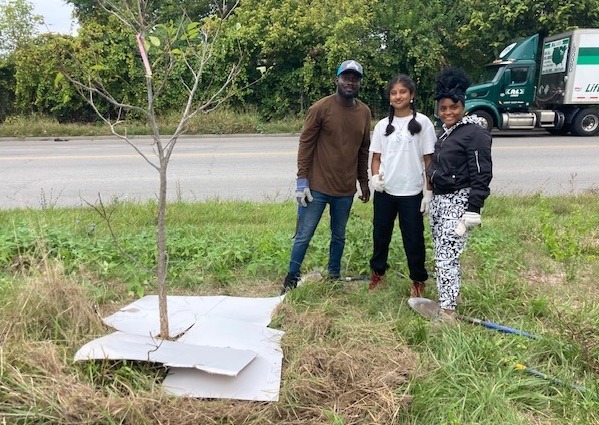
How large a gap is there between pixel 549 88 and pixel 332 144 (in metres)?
15.0

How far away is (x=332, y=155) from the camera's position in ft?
12.4

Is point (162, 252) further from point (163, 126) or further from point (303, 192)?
point (163, 126)

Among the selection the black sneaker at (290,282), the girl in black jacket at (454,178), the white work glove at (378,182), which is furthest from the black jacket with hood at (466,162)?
the black sneaker at (290,282)

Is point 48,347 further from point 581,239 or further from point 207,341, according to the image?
point 581,239

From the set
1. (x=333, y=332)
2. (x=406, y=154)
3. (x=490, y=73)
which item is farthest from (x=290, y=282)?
(x=490, y=73)

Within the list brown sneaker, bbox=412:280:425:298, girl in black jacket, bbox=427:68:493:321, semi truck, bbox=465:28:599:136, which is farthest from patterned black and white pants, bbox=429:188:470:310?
semi truck, bbox=465:28:599:136

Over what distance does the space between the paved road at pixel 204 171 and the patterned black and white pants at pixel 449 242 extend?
399 cm

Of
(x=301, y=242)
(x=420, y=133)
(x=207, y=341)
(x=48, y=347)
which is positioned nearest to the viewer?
(x=48, y=347)

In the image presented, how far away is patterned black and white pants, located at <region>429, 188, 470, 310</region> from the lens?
3371 millimetres

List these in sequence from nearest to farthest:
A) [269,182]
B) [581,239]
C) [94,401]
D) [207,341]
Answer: [94,401]
[207,341]
[581,239]
[269,182]

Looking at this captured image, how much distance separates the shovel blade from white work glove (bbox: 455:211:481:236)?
0.63 meters

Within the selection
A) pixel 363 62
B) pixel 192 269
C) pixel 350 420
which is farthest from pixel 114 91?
pixel 350 420

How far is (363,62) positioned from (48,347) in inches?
648

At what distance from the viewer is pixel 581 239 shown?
16.6 feet
